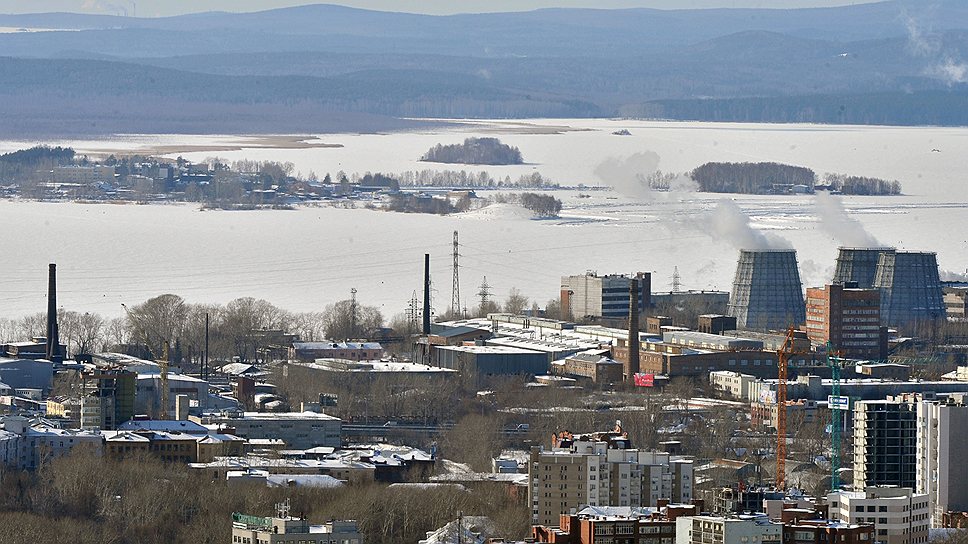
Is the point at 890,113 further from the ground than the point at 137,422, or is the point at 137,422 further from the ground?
the point at 890,113

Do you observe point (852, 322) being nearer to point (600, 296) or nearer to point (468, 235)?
point (600, 296)

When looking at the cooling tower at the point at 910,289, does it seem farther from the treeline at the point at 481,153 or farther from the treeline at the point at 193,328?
the treeline at the point at 481,153

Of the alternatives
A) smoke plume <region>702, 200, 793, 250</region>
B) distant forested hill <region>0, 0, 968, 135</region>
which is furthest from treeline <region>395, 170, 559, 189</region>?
smoke plume <region>702, 200, 793, 250</region>

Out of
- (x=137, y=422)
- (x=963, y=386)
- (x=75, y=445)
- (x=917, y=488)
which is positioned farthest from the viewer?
(x=963, y=386)

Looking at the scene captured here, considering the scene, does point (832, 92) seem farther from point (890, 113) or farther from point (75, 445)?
point (75, 445)

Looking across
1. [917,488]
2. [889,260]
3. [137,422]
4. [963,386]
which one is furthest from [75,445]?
[889,260]

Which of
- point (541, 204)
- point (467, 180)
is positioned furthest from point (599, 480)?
point (467, 180)
